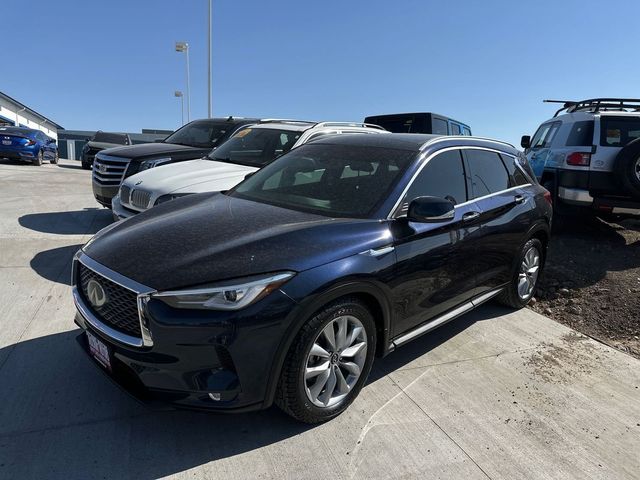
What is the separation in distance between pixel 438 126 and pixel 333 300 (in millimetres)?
11273

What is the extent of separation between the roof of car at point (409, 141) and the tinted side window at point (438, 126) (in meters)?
8.36

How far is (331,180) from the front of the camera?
371 centimetres

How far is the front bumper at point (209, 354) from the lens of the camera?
2402 mm

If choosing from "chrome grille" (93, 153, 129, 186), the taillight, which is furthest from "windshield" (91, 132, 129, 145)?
the taillight

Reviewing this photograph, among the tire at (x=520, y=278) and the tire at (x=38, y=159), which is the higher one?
the tire at (x=38, y=159)

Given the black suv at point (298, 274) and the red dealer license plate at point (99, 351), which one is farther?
the red dealer license plate at point (99, 351)

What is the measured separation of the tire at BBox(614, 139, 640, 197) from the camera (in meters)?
6.38

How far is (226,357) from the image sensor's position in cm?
242

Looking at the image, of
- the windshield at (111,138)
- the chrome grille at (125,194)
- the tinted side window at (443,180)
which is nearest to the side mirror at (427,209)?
the tinted side window at (443,180)

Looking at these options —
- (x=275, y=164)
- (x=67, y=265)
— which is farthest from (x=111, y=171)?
(x=275, y=164)

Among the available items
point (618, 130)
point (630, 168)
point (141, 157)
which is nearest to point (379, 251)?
point (630, 168)

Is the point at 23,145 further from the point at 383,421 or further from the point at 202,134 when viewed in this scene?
the point at 383,421

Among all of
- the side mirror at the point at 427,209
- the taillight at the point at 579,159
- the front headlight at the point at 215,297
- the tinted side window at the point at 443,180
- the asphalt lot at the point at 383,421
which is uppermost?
the taillight at the point at 579,159

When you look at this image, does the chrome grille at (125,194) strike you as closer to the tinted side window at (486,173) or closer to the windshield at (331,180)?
the windshield at (331,180)
